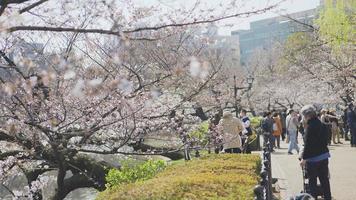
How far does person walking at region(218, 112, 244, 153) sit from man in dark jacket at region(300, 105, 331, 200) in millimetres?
4284

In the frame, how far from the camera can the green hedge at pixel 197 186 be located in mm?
6168

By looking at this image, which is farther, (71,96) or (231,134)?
(231,134)

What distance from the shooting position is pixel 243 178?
7246 mm

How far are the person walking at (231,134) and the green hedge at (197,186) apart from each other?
328 centimetres

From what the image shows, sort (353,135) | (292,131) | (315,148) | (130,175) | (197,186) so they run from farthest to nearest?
(353,135) < (292,131) < (130,175) < (315,148) < (197,186)

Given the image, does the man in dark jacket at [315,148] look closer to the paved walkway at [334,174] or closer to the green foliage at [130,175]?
the paved walkway at [334,174]

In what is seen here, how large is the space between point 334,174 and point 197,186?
6132 mm

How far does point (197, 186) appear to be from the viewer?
665 centimetres

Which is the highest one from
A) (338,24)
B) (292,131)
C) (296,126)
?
(338,24)

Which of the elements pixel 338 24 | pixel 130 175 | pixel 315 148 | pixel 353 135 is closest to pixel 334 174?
pixel 315 148

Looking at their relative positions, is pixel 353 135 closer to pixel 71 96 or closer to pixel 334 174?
Result: pixel 334 174

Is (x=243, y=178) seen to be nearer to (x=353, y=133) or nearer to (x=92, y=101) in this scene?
(x=92, y=101)

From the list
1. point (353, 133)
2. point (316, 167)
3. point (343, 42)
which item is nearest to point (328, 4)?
point (343, 42)

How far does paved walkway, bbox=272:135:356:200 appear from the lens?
9.43 metres
